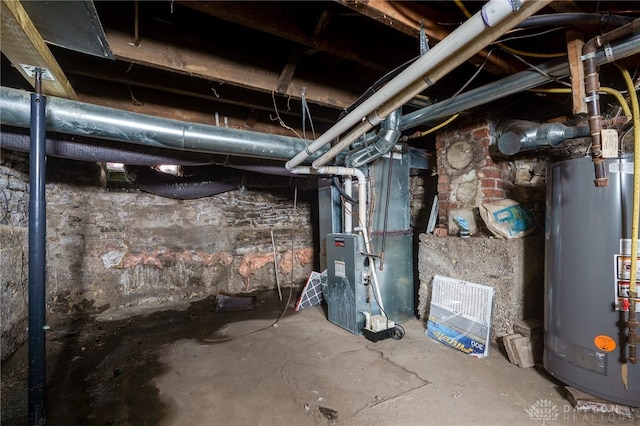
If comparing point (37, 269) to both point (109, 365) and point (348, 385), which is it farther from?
point (348, 385)

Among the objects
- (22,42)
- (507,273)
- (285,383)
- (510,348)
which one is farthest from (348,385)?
(22,42)

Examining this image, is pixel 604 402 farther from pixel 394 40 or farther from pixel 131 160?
pixel 131 160

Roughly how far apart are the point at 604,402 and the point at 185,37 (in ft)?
9.58

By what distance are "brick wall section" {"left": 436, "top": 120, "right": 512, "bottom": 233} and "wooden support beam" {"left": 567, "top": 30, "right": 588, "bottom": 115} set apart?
98 centimetres

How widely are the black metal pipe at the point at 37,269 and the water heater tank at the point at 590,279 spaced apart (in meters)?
2.65

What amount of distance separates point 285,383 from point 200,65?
79.0 inches

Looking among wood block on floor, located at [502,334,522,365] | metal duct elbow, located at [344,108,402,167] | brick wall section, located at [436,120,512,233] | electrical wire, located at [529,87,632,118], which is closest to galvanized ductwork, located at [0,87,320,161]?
metal duct elbow, located at [344,108,402,167]

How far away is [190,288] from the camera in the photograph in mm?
3754

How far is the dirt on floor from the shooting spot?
1.57m

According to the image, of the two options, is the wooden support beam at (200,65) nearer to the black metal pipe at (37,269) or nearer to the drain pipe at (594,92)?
the black metal pipe at (37,269)

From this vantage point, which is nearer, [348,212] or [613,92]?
[613,92]

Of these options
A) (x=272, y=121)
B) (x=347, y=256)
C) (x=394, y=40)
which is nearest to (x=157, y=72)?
(x=272, y=121)

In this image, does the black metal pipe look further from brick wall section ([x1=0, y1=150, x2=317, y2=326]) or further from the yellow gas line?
Result: the yellow gas line

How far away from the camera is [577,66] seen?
128cm
